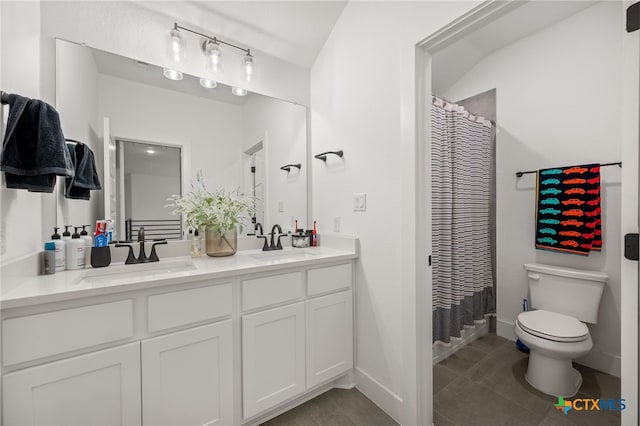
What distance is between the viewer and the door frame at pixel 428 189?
0.85 metres

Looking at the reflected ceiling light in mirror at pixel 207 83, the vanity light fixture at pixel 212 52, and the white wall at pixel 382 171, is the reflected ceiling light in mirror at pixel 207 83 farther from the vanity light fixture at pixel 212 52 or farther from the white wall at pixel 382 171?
the white wall at pixel 382 171

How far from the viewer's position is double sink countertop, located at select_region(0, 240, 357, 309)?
92 cm

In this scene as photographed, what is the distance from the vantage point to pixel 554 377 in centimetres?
167

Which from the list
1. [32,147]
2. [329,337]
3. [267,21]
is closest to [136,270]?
[32,147]

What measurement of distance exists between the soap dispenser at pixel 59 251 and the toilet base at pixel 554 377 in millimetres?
2803

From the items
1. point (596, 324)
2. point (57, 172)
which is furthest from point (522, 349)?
point (57, 172)

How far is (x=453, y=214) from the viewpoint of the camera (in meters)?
2.14

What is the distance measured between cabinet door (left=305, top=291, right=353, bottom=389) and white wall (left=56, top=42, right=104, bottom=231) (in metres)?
1.33

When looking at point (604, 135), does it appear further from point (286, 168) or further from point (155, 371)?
point (155, 371)

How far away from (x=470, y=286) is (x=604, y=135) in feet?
4.75

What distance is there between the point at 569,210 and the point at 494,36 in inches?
62.4

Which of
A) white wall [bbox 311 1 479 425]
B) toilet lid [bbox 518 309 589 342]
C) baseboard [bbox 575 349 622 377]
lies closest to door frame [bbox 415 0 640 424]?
white wall [bbox 311 1 479 425]

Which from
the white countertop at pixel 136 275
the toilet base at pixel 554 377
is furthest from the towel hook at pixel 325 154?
the toilet base at pixel 554 377

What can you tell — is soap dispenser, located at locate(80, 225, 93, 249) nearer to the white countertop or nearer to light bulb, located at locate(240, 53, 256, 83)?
the white countertop
